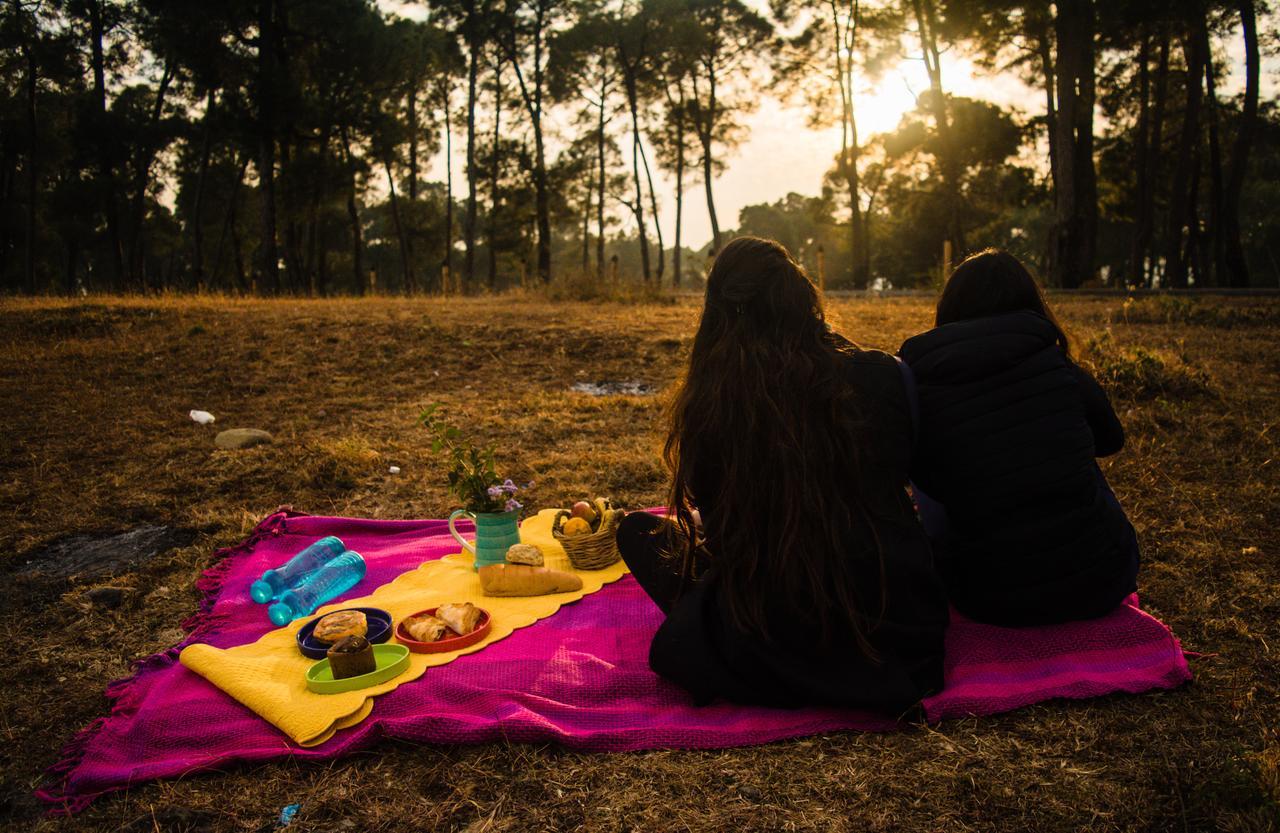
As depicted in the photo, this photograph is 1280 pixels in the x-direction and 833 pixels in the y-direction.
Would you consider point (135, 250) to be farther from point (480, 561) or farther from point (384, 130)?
point (480, 561)

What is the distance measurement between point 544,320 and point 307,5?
1440 centimetres

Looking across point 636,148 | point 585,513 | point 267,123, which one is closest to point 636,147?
point 636,148

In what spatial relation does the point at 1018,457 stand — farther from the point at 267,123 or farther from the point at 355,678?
the point at 267,123

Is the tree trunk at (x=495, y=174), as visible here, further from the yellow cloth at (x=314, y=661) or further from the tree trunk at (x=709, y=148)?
the yellow cloth at (x=314, y=661)

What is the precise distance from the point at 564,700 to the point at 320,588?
1.41 m

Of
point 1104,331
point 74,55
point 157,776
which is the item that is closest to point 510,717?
point 157,776

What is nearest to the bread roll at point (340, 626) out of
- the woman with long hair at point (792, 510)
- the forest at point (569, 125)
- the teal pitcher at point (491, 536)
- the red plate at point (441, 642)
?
the red plate at point (441, 642)

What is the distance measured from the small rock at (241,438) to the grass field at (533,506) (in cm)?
14

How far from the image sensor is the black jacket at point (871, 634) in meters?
2.47

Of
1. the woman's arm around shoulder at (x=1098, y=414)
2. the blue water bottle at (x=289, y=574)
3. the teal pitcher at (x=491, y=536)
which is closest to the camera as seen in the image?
the woman's arm around shoulder at (x=1098, y=414)

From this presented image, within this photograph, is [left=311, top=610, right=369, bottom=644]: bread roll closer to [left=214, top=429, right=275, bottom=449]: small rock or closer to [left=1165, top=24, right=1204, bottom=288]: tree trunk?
[left=214, top=429, right=275, bottom=449]: small rock

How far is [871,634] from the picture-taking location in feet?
8.20

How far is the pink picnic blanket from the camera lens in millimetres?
2389

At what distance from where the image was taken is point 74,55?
23.2 m
